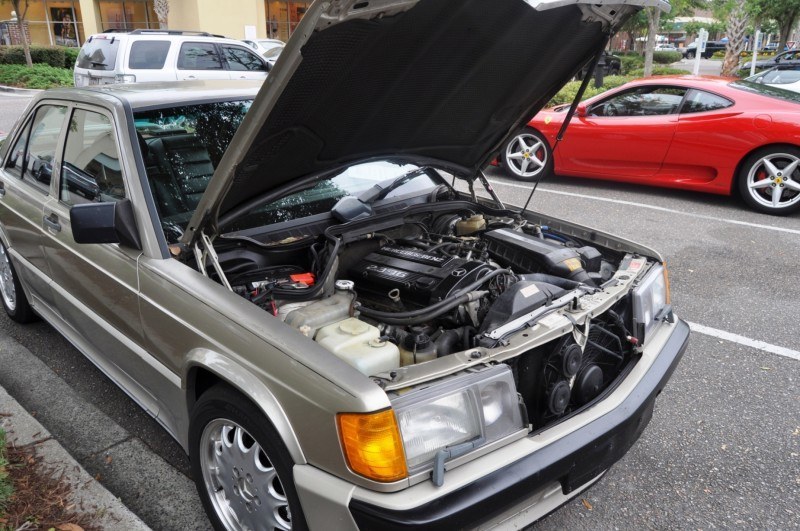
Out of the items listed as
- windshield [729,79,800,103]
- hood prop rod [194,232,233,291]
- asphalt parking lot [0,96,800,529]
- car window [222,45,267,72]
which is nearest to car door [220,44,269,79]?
car window [222,45,267,72]

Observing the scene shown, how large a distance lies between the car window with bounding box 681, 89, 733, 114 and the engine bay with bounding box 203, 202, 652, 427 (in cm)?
511

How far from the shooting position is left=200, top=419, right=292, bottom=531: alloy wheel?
2.19 metres

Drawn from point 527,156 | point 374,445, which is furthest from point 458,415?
point 527,156

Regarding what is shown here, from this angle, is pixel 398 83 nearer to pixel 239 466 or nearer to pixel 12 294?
pixel 239 466

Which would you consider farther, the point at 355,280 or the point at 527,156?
the point at 527,156

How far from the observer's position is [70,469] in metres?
2.76

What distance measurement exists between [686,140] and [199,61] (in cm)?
968

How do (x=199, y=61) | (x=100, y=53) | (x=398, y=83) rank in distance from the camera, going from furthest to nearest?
(x=199, y=61)
(x=100, y=53)
(x=398, y=83)

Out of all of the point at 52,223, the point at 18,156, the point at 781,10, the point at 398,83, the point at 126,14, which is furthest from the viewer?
the point at 126,14

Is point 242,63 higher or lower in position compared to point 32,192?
higher

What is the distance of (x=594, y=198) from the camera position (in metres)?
7.88

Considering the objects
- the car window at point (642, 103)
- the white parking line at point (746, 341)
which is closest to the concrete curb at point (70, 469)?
the white parking line at point (746, 341)

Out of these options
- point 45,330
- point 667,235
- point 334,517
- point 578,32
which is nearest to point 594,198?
point 667,235

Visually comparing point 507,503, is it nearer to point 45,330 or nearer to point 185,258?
A: point 185,258
